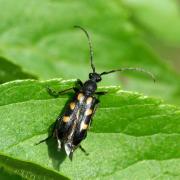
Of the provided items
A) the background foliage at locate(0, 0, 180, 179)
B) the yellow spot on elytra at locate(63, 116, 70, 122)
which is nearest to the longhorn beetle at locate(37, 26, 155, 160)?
the yellow spot on elytra at locate(63, 116, 70, 122)

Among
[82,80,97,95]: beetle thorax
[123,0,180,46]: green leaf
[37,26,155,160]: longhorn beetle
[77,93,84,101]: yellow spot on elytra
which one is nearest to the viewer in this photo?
[37,26,155,160]: longhorn beetle

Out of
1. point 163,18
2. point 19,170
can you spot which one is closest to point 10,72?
point 19,170

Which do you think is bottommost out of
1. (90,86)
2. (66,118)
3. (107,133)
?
(90,86)

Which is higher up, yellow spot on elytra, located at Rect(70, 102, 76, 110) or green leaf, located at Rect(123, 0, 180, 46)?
green leaf, located at Rect(123, 0, 180, 46)

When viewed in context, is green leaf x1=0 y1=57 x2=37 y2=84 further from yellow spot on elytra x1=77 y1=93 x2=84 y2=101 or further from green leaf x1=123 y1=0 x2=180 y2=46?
green leaf x1=123 y1=0 x2=180 y2=46

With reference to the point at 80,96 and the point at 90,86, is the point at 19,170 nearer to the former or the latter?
the point at 80,96

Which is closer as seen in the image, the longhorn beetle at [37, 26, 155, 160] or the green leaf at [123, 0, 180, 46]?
the longhorn beetle at [37, 26, 155, 160]
